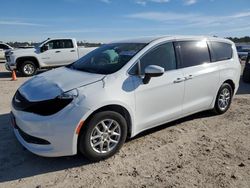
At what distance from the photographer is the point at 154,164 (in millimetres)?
3980

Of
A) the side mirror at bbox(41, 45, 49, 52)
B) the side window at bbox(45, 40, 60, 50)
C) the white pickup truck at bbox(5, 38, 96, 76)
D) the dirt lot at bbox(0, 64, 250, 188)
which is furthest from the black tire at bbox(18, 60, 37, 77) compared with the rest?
the dirt lot at bbox(0, 64, 250, 188)

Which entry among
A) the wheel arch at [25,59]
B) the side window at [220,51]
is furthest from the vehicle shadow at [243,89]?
the wheel arch at [25,59]

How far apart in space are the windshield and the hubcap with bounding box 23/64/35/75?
9511mm

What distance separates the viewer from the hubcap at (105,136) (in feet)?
13.0

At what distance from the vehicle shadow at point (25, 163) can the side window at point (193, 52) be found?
2.58 metres

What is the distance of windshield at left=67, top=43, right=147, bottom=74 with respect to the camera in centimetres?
446

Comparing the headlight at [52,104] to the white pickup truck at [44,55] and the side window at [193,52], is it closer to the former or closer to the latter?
the side window at [193,52]

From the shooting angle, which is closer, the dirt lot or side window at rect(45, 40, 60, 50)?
the dirt lot

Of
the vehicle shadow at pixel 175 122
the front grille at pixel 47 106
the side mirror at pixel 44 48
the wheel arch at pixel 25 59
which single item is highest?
the side mirror at pixel 44 48

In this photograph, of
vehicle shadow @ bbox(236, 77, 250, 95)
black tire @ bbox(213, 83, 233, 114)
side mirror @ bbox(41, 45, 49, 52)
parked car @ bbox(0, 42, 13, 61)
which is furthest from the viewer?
parked car @ bbox(0, 42, 13, 61)

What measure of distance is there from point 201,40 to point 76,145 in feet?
11.3

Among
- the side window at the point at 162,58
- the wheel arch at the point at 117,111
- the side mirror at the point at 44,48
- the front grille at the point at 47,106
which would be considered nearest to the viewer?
the front grille at the point at 47,106

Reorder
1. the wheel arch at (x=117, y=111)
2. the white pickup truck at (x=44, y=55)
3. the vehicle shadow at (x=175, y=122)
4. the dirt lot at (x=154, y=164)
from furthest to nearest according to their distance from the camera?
the white pickup truck at (x=44, y=55) < the vehicle shadow at (x=175, y=122) < the wheel arch at (x=117, y=111) < the dirt lot at (x=154, y=164)

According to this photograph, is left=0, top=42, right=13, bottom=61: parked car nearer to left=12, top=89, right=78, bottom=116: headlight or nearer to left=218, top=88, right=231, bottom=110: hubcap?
left=218, top=88, right=231, bottom=110: hubcap
